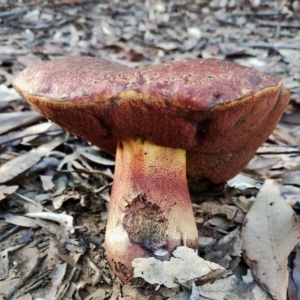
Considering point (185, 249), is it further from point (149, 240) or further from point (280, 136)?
point (280, 136)

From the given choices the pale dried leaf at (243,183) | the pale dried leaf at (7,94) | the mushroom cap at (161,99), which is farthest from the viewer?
the pale dried leaf at (7,94)

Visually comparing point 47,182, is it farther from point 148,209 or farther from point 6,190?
point 148,209

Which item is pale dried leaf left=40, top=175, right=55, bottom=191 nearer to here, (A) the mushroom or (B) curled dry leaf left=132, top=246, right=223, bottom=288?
(A) the mushroom

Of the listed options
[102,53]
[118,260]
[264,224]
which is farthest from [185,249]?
[102,53]

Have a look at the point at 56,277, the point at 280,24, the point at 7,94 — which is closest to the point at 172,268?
the point at 56,277

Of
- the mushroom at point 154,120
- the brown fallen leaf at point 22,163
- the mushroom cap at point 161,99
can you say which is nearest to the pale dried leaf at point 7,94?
the brown fallen leaf at point 22,163

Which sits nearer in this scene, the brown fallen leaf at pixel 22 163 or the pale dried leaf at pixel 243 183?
the brown fallen leaf at pixel 22 163

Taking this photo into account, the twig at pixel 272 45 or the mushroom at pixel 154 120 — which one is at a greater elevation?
the mushroom at pixel 154 120

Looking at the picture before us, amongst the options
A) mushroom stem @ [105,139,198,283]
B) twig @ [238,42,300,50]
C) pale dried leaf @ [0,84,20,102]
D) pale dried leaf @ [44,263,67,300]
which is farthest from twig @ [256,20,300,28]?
pale dried leaf @ [44,263,67,300]

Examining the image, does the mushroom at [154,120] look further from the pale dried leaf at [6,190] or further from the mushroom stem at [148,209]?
the pale dried leaf at [6,190]
